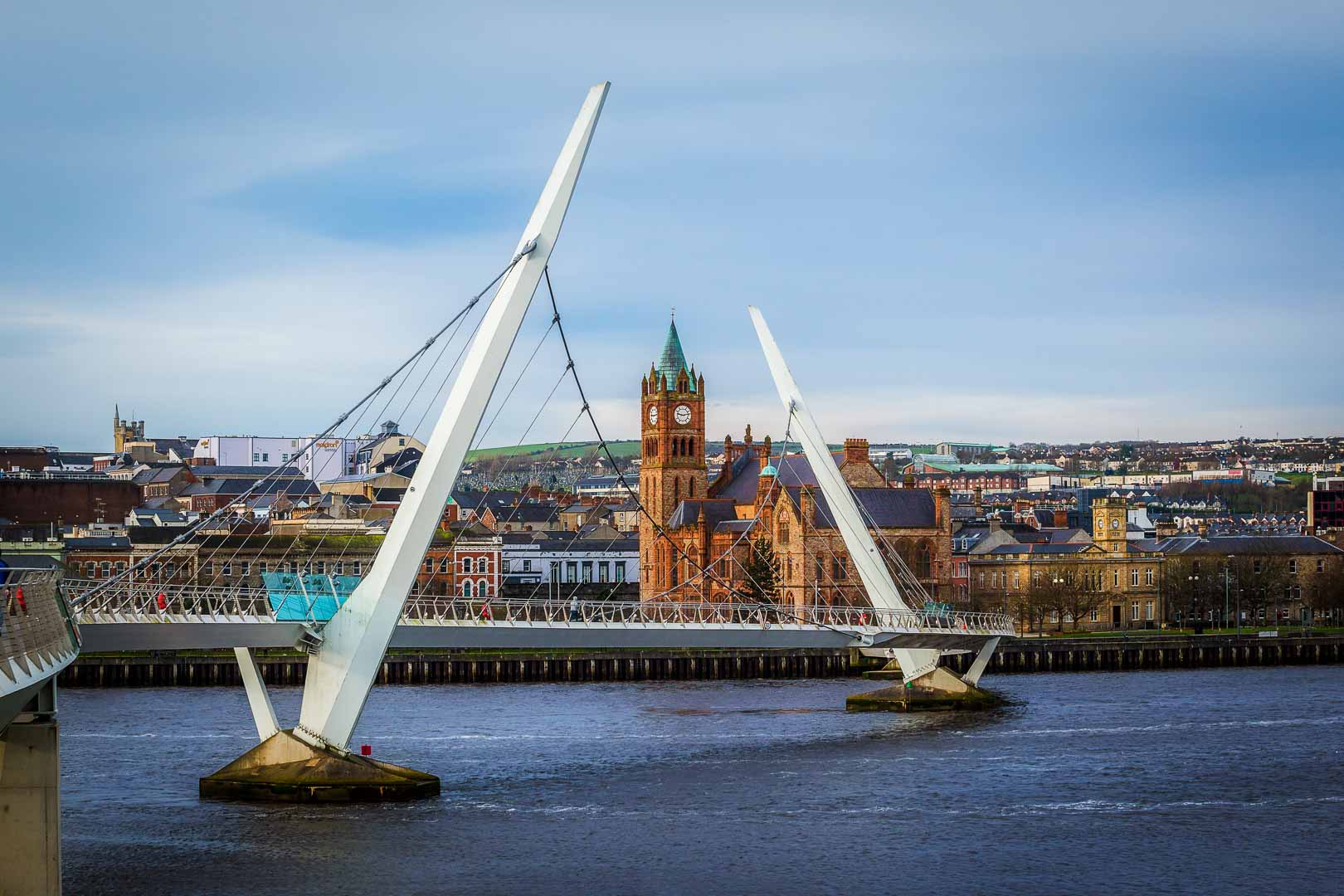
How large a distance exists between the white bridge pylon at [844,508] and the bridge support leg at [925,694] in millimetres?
46

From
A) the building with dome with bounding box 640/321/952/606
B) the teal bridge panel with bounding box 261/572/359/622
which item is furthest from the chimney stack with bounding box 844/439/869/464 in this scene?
the teal bridge panel with bounding box 261/572/359/622

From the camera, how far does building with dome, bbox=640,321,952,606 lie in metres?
97.5

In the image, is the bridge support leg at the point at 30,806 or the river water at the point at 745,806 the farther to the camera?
the river water at the point at 745,806

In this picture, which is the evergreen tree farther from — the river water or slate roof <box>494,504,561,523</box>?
slate roof <box>494,504,561,523</box>

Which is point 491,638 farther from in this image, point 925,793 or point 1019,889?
point 1019,889

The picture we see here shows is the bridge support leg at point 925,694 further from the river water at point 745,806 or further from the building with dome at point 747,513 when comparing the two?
the building with dome at point 747,513

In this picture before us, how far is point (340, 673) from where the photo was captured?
38.5m

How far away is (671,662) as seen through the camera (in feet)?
269

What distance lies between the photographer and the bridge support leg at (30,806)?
24156 mm

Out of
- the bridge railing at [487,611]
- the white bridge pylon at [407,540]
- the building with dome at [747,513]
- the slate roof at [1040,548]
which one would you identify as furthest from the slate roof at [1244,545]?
the white bridge pylon at [407,540]

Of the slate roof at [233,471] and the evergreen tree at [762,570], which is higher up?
the slate roof at [233,471]

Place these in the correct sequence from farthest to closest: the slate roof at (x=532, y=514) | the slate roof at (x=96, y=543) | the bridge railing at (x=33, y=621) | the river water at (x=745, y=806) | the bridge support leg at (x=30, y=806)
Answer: the slate roof at (x=532, y=514) < the slate roof at (x=96, y=543) < the river water at (x=745, y=806) < the bridge support leg at (x=30, y=806) < the bridge railing at (x=33, y=621)

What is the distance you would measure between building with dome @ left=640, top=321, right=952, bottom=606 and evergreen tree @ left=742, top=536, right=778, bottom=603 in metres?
0.33

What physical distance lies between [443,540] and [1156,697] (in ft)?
166
